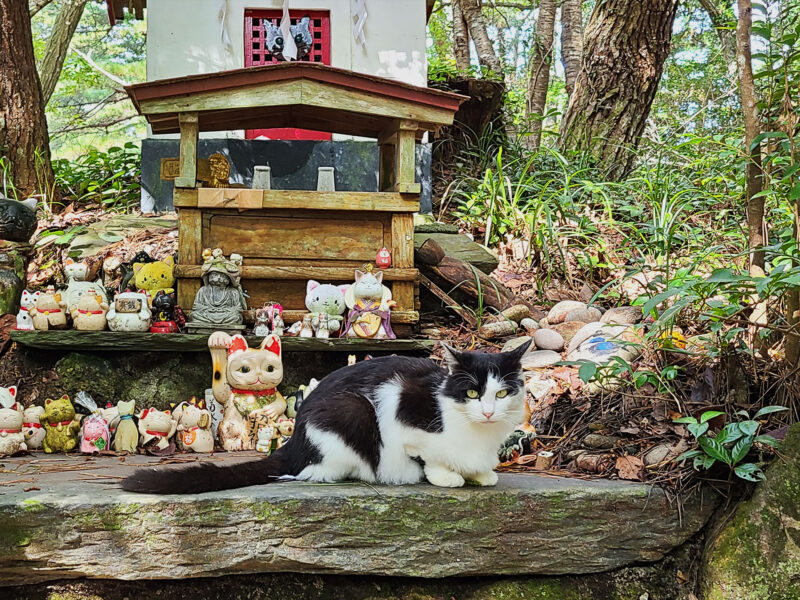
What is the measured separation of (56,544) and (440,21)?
47.9ft

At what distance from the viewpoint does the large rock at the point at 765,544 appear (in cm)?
244

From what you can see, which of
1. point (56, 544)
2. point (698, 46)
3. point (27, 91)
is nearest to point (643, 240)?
point (56, 544)

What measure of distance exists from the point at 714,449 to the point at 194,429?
7.25 ft

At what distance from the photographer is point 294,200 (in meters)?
4.19

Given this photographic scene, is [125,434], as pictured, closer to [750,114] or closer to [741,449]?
[741,449]

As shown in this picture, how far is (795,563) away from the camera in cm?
243

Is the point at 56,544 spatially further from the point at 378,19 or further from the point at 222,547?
the point at 378,19

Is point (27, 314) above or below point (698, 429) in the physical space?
above

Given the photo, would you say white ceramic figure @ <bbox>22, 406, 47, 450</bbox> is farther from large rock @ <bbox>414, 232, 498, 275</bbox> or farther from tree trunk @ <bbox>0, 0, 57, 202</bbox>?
tree trunk @ <bbox>0, 0, 57, 202</bbox>

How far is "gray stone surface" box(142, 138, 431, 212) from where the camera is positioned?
6.04 meters

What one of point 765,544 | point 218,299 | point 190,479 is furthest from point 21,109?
point 765,544

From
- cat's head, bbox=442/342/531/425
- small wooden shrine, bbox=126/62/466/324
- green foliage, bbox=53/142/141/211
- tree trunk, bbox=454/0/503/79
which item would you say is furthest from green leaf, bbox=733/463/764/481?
tree trunk, bbox=454/0/503/79

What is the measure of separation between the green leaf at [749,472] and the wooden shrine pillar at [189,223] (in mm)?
2851

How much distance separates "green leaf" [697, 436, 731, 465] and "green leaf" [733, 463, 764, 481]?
0.05 m
